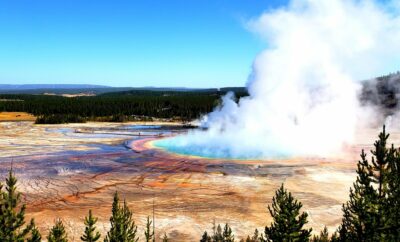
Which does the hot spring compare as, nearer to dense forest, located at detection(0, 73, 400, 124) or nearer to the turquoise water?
the turquoise water

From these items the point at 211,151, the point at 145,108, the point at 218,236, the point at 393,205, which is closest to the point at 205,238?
the point at 218,236

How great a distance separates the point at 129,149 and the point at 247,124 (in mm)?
14783

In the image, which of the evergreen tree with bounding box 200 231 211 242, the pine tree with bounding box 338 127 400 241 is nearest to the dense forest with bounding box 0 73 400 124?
the evergreen tree with bounding box 200 231 211 242

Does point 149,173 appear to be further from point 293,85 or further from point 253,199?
point 293,85

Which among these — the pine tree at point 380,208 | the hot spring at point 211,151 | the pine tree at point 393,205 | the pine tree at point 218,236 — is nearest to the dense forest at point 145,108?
the hot spring at point 211,151

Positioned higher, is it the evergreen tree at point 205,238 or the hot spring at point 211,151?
the hot spring at point 211,151

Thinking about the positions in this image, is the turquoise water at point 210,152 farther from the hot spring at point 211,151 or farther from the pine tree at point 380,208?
the pine tree at point 380,208

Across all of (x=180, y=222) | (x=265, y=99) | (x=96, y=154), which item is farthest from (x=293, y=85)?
(x=180, y=222)

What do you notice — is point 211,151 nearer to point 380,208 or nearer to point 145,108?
point 380,208

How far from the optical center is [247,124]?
2025 inches

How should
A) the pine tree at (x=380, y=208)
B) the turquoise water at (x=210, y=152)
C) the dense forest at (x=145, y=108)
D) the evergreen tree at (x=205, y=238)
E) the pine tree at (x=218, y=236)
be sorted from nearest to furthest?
the pine tree at (x=380, y=208)
the pine tree at (x=218, y=236)
the evergreen tree at (x=205, y=238)
the turquoise water at (x=210, y=152)
the dense forest at (x=145, y=108)

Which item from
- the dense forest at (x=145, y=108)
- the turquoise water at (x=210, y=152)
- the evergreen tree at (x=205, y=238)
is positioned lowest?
the evergreen tree at (x=205, y=238)

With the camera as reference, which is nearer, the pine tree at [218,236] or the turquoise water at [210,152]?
the pine tree at [218,236]

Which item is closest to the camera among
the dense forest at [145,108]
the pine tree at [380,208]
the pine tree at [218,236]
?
the pine tree at [380,208]
